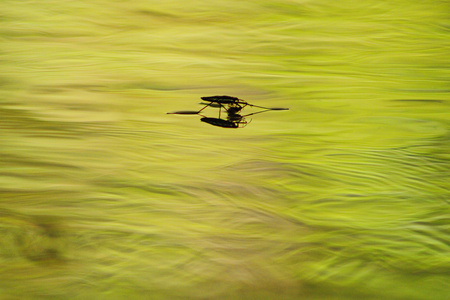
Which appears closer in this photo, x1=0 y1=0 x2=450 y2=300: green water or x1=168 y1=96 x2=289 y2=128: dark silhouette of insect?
x1=0 y1=0 x2=450 y2=300: green water

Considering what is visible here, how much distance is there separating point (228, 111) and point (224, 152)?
114 mm

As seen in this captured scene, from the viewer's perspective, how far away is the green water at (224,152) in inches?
27.7

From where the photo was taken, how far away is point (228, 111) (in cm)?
95

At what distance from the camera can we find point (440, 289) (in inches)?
27.5

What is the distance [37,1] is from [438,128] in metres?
1.04

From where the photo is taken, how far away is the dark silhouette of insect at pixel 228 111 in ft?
3.02

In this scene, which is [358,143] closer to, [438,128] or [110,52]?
[438,128]

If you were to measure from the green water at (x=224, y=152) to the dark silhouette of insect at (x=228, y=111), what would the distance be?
0.06 ft

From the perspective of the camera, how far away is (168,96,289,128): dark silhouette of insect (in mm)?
921

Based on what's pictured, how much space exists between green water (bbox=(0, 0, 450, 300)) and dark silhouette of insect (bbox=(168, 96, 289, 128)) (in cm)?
2

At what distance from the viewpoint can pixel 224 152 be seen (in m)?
0.87

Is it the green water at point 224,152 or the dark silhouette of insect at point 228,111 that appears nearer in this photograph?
the green water at point 224,152

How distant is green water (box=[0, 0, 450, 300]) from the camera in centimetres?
70

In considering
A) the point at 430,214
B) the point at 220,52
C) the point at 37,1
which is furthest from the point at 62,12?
the point at 430,214
